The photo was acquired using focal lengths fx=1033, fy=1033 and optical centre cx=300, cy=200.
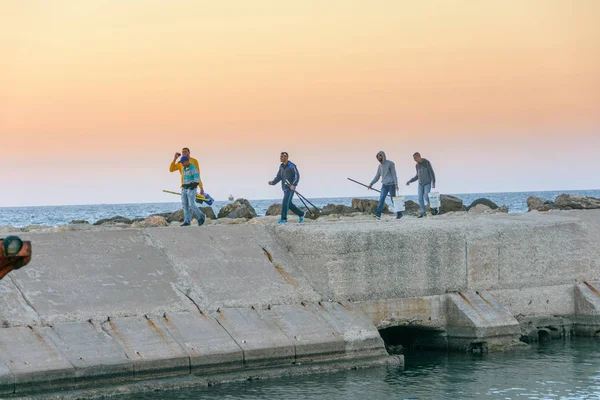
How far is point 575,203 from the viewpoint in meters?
38.2

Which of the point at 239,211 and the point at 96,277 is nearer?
the point at 96,277

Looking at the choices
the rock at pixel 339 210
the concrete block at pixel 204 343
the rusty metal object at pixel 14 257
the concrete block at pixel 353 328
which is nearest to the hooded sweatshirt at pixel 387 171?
the concrete block at pixel 353 328

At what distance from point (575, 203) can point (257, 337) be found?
27193 millimetres

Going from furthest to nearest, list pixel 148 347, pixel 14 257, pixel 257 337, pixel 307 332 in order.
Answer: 1. pixel 307 332
2. pixel 257 337
3. pixel 148 347
4. pixel 14 257

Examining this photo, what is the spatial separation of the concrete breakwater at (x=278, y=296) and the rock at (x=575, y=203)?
19536mm

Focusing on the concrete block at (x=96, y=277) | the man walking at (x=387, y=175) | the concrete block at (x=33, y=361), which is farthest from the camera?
the man walking at (x=387, y=175)

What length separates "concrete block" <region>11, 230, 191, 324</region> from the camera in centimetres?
1277

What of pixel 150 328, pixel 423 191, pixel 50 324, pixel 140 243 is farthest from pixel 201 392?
pixel 423 191

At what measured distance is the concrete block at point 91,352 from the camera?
11711 millimetres

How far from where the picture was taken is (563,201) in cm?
3850

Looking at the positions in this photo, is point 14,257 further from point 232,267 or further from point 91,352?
point 232,267

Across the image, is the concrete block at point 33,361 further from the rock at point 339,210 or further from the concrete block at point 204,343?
the rock at point 339,210

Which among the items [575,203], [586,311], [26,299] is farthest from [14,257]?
[575,203]

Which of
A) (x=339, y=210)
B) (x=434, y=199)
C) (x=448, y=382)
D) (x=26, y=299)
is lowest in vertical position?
(x=448, y=382)
